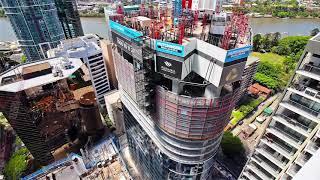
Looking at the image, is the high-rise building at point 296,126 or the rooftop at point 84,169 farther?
the rooftop at point 84,169

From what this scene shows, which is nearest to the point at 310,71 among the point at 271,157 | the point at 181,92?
the point at 271,157

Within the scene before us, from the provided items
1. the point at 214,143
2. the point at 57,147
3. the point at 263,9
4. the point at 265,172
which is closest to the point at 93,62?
the point at 57,147

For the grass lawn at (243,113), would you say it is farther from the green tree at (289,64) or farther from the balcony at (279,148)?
the balcony at (279,148)

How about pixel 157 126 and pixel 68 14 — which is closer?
pixel 157 126

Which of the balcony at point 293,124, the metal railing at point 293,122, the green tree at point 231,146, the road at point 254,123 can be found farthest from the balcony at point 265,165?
the road at point 254,123

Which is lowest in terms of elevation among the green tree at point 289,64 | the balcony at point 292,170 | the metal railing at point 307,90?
the green tree at point 289,64

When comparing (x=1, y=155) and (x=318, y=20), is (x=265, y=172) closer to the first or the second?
(x=1, y=155)
